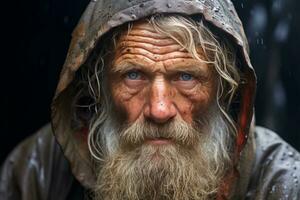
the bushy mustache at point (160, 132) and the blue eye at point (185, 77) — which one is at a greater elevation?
the blue eye at point (185, 77)

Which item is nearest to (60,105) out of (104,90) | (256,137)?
(104,90)

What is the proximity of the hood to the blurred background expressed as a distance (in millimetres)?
953

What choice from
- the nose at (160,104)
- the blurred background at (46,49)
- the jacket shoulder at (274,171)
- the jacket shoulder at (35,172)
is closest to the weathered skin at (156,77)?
the nose at (160,104)

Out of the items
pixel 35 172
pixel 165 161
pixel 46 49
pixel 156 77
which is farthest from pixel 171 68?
pixel 46 49

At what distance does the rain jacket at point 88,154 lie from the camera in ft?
9.96

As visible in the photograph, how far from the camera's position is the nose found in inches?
117

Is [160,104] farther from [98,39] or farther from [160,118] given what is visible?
[98,39]

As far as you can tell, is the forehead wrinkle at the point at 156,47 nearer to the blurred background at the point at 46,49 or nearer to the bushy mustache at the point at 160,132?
the bushy mustache at the point at 160,132

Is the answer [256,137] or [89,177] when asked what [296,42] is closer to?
[256,137]

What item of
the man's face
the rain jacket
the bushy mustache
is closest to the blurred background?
the rain jacket

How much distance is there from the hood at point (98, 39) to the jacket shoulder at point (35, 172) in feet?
0.57

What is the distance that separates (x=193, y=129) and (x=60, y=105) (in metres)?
0.48

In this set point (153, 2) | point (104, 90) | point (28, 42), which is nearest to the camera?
point (153, 2)

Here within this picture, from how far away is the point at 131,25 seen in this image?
3.05 m
